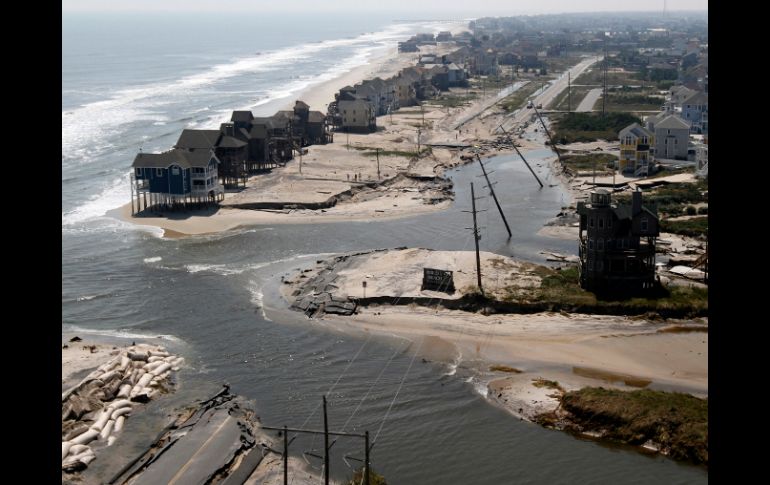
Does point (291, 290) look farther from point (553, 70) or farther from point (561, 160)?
point (553, 70)

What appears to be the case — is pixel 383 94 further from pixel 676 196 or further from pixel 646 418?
pixel 646 418

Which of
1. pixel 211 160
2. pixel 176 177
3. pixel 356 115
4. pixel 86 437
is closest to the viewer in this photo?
pixel 86 437

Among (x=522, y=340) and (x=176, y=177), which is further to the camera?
(x=176, y=177)

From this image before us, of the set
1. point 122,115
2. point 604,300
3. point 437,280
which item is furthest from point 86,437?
point 122,115

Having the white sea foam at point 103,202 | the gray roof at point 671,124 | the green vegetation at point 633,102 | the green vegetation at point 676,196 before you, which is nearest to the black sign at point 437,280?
the green vegetation at point 676,196

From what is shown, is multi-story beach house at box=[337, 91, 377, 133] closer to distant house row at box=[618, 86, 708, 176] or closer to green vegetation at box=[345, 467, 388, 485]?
distant house row at box=[618, 86, 708, 176]

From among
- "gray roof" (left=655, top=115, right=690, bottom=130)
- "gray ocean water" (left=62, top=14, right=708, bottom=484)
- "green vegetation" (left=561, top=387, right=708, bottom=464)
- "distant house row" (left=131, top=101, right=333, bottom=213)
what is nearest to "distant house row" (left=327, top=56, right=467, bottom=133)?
"distant house row" (left=131, top=101, right=333, bottom=213)
